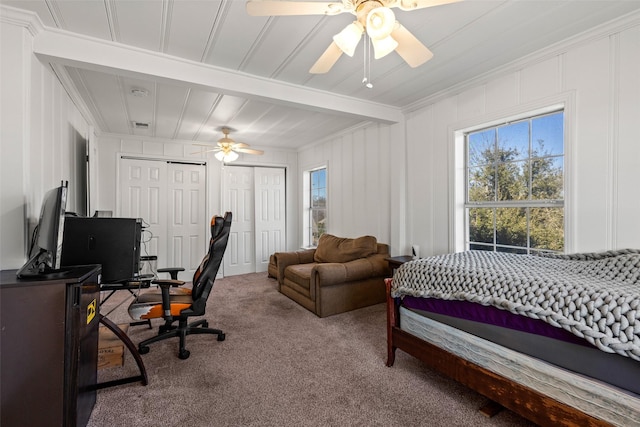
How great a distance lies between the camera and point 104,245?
2.17 meters

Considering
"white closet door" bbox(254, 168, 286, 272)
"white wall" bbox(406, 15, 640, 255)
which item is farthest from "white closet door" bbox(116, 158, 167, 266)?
"white wall" bbox(406, 15, 640, 255)

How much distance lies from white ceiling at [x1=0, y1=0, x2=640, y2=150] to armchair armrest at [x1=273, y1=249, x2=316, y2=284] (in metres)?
2.19

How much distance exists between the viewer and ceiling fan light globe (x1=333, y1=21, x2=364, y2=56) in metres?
1.45

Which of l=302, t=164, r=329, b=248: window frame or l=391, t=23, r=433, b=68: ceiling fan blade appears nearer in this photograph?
l=391, t=23, r=433, b=68: ceiling fan blade

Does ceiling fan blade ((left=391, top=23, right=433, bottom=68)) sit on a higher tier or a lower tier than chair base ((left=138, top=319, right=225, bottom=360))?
higher

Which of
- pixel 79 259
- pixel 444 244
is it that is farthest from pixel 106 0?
pixel 444 244

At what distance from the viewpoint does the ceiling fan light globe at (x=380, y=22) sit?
1326mm

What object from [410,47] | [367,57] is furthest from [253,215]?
[410,47]

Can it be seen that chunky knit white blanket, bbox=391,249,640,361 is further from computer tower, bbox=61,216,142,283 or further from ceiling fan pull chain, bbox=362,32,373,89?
computer tower, bbox=61,216,142,283

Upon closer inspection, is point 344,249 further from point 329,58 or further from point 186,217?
point 186,217

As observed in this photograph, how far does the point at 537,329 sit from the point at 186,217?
5.21m

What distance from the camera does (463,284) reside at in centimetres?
175

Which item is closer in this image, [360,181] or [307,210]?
[360,181]

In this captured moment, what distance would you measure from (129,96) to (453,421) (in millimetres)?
4053
